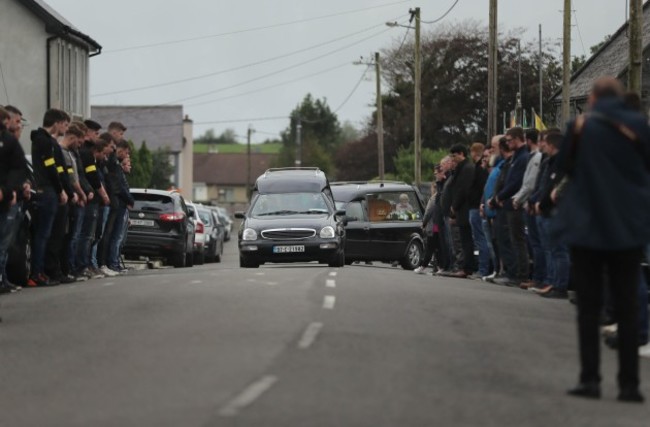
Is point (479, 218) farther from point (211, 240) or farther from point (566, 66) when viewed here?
point (211, 240)

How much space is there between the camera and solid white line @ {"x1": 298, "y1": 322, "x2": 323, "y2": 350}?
11297 millimetres

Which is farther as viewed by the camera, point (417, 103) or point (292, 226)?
point (417, 103)

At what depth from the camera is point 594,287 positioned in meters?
10.1

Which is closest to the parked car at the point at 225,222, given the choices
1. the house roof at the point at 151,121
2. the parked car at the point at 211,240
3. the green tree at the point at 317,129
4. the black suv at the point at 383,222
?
the parked car at the point at 211,240

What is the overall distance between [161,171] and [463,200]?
80528 millimetres

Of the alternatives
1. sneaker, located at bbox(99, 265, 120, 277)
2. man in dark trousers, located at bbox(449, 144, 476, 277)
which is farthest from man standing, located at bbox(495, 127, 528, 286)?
sneaker, located at bbox(99, 265, 120, 277)

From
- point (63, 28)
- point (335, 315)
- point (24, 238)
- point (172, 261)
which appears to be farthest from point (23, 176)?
point (63, 28)

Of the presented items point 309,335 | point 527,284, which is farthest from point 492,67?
point 309,335

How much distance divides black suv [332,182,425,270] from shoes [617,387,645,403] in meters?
19.7

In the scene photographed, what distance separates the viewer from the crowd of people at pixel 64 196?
1716 centimetres

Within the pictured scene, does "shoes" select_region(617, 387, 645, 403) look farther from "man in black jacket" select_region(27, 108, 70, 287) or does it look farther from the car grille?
the car grille

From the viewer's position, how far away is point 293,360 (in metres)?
10.5

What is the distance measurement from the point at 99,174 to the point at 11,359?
1067cm

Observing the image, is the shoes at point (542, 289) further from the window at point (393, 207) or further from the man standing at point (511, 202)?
the window at point (393, 207)
